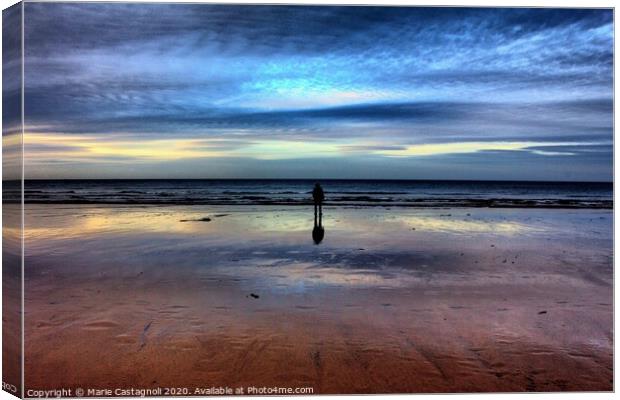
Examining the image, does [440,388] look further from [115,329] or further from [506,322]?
[115,329]

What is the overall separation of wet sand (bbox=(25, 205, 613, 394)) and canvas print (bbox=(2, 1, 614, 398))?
0.02 metres

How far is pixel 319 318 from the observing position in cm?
391

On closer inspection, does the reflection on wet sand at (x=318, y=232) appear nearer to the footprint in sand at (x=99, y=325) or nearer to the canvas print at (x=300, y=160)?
the canvas print at (x=300, y=160)

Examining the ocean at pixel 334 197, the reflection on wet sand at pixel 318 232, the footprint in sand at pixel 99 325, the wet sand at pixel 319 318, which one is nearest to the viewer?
the wet sand at pixel 319 318

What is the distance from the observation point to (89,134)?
4375 mm

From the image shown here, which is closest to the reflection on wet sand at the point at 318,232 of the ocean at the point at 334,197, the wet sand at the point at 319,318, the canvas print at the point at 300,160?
the wet sand at the point at 319,318

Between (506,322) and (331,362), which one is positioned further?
(506,322)

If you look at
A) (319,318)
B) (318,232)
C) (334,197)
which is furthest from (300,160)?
(334,197)

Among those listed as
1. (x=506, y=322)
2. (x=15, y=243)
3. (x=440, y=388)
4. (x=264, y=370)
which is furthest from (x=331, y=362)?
(x=15, y=243)

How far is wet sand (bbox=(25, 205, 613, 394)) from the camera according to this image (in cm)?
349

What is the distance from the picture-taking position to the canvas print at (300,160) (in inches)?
139

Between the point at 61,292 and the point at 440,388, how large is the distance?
112 inches

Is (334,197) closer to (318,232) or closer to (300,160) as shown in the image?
(318,232)

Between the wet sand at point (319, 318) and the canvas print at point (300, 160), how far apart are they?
0.02 m
